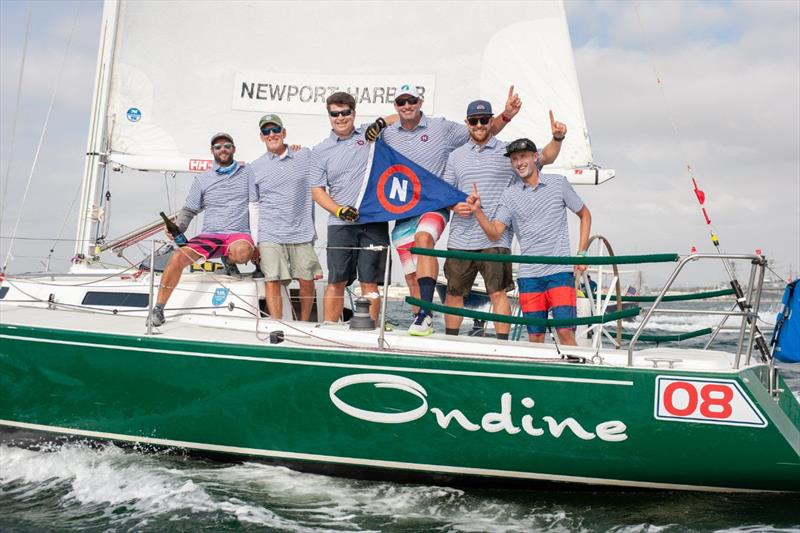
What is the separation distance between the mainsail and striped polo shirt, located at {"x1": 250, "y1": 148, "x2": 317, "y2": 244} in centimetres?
165

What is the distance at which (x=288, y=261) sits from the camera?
18.0ft

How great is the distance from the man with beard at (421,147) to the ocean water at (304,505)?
1.42m

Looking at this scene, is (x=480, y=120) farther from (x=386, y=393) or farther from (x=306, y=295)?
(x=386, y=393)

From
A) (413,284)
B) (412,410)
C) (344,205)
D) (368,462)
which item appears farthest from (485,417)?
(344,205)

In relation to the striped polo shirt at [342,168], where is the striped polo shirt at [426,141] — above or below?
above

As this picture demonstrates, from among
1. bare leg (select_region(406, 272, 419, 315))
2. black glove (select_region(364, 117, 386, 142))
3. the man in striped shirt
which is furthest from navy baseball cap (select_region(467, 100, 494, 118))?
bare leg (select_region(406, 272, 419, 315))

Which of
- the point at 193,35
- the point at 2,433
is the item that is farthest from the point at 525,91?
the point at 2,433

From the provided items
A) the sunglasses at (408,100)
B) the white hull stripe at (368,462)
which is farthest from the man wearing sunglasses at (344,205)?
the white hull stripe at (368,462)

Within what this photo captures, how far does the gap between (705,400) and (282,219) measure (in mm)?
3076

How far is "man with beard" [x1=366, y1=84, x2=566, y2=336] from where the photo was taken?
5.03 metres

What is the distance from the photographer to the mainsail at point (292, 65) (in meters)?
7.10

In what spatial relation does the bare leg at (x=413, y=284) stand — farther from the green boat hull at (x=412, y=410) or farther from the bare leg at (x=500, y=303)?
the green boat hull at (x=412, y=410)

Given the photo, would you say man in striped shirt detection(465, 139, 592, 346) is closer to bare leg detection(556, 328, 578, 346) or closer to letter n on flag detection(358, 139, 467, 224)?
bare leg detection(556, 328, 578, 346)

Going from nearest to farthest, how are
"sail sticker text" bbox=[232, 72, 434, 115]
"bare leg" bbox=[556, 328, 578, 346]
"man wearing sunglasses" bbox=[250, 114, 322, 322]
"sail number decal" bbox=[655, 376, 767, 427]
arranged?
"sail number decal" bbox=[655, 376, 767, 427]
"bare leg" bbox=[556, 328, 578, 346]
"man wearing sunglasses" bbox=[250, 114, 322, 322]
"sail sticker text" bbox=[232, 72, 434, 115]
